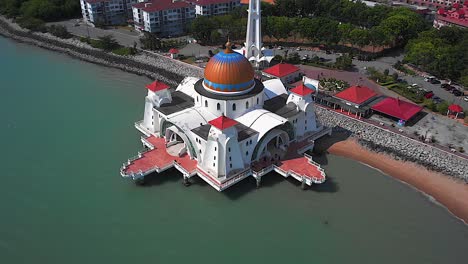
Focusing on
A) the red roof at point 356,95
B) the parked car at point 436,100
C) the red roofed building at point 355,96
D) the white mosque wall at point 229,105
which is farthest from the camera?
the parked car at point 436,100

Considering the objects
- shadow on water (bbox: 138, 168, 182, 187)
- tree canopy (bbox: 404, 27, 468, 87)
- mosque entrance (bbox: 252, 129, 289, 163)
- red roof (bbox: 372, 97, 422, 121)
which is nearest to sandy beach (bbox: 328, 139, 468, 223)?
red roof (bbox: 372, 97, 422, 121)

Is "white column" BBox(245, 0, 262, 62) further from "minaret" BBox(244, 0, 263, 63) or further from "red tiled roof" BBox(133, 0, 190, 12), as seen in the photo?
"red tiled roof" BBox(133, 0, 190, 12)

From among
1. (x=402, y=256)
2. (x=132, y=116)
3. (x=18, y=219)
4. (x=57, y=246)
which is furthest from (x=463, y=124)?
(x=18, y=219)

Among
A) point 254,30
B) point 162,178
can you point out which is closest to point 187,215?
point 162,178

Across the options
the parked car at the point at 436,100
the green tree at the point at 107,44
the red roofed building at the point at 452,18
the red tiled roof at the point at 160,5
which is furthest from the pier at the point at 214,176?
the red roofed building at the point at 452,18

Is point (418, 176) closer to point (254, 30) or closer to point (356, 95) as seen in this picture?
point (356, 95)

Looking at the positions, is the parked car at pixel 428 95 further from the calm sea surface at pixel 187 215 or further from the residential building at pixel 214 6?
the residential building at pixel 214 6
